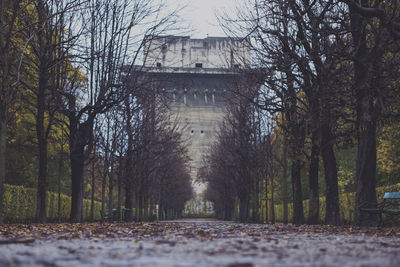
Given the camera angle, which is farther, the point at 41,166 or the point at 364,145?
the point at 41,166

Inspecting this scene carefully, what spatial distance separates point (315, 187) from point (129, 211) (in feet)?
44.9

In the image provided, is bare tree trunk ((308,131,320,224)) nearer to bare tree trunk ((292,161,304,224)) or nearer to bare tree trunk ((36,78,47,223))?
bare tree trunk ((292,161,304,224))

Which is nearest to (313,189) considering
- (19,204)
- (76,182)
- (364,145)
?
(364,145)

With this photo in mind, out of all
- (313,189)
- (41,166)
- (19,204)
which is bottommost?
(19,204)

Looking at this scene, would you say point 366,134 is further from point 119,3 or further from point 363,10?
point 119,3

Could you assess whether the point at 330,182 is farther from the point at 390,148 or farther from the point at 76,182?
the point at 76,182

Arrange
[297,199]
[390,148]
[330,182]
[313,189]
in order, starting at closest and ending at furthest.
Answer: [330,182]
[313,189]
[297,199]
[390,148]

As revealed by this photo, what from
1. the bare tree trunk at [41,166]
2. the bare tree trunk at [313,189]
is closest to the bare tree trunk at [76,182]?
the bare tree trunk at [41,166]

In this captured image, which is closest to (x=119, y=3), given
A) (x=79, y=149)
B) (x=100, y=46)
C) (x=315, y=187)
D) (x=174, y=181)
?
(x=100, y=46)

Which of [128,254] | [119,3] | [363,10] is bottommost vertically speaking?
[128,254]

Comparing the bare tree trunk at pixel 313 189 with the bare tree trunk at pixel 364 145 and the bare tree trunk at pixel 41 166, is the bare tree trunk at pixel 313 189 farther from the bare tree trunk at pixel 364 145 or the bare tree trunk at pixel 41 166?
the bare tree trunk at pixel 41 166

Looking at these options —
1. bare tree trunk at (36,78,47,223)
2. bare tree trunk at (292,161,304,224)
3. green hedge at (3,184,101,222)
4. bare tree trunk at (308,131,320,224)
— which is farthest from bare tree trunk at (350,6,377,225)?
green hedge at (3,184,101,222)

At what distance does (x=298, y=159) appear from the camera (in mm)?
23859

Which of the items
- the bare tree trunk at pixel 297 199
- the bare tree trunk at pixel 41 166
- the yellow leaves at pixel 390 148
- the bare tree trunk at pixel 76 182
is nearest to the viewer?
the bare tree trunk at pixel 41 166
